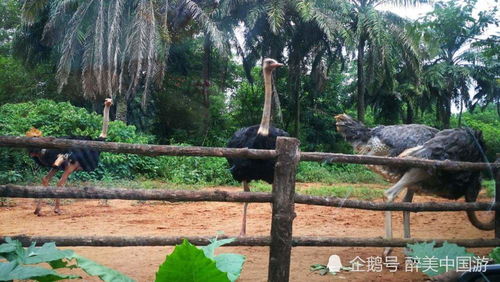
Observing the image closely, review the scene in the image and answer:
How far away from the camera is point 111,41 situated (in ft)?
33.2

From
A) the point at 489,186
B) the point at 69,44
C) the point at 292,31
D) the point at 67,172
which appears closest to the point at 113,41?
the point at 69,44

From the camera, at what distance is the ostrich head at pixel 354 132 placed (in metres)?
4.82

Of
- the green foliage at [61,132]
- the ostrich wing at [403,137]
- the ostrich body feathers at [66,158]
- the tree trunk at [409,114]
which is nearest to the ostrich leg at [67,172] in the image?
the ostrich body feathers at [66,158]

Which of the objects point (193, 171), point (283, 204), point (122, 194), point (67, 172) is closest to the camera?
point (122, 194)

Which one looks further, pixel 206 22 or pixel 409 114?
pixel 409 114

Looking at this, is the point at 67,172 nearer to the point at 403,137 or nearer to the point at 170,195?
the point at 170,195

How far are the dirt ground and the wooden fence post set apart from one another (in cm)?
43

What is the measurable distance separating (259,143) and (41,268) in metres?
3.18

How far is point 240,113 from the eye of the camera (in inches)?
503

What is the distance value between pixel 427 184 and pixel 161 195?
2228mm

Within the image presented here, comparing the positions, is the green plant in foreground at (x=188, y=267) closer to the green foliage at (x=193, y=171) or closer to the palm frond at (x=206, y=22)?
the green foliage at (x=193, y=171)

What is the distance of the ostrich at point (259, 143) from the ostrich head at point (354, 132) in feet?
2.86

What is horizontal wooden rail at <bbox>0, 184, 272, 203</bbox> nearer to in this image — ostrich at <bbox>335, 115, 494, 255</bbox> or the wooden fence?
the wooden fence

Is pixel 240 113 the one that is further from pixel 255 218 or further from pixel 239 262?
pixel 239 262
